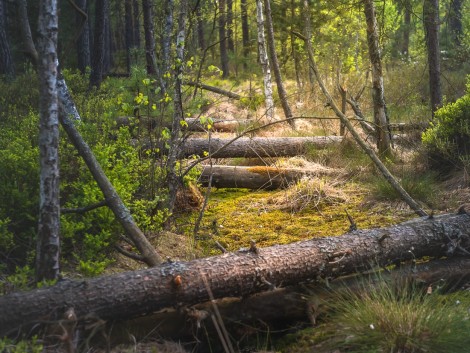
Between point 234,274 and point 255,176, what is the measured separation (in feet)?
16.0

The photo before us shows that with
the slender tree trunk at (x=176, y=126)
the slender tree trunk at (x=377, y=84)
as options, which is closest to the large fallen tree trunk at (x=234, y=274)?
the slender tree trunk at (x=176, y=126)

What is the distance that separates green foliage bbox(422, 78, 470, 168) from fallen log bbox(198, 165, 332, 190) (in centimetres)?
154

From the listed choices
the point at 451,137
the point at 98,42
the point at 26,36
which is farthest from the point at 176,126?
the point at 98,42

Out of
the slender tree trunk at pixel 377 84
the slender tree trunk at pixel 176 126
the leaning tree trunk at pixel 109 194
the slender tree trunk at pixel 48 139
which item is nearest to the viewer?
the slender tree trunk at pixel 48 139

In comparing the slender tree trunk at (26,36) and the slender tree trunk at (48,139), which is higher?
the slender tree trunk at (26,36)

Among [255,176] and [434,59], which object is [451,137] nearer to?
[434,59]

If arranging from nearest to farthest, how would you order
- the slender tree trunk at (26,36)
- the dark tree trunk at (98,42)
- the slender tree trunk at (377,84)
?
the slender tree trunk at (26,36), the slender tree trunk at (377,84), the dark tree trunk at (98,42)

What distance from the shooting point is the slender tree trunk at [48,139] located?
3.94 meters

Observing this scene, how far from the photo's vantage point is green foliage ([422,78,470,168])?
8492 millimetres

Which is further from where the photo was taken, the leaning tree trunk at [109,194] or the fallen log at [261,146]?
the fallen log at [261,146]

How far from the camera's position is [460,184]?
26.7ft

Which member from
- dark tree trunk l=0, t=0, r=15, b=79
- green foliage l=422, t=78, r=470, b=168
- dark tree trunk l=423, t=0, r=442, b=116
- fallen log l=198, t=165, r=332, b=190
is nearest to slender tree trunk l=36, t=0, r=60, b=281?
fallen log l=198, t=165, r=332, b=190

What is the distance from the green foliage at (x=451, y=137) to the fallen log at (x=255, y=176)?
1542 millimetres

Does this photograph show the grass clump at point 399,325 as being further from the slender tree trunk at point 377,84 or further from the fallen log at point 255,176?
the slender tree trunk at point 377,84
